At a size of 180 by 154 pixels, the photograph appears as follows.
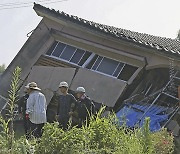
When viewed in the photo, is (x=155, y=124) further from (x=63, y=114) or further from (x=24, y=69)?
(x=24, y=69)

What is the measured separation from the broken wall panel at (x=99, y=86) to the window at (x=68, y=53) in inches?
22.1

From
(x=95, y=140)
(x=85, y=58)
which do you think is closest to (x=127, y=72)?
(x=85, y=58)

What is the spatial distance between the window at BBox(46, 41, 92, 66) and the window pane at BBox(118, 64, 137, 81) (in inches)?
53.4

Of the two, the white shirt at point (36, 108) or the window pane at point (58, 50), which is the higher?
the window pane at point (58, 50)

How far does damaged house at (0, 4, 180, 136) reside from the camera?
A: 30.4 ft

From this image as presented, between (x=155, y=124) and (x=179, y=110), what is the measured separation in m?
0.63

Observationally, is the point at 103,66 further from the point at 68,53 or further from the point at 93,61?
the point at 68,53

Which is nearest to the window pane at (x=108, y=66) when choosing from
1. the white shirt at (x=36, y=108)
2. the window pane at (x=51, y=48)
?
the window pane at (x=51, y=48)

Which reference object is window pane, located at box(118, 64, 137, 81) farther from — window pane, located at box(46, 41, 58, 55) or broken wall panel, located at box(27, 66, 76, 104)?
window pane, located at box(46, 41, 58, 55)

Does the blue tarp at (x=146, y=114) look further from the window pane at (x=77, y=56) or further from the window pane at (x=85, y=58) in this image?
the window pane at (x=77, y=56)

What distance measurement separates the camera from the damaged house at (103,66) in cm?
926

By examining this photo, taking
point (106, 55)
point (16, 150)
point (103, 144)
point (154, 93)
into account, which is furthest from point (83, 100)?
point (16, 150)

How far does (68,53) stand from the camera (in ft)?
39.1

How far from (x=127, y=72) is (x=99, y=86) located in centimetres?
92
